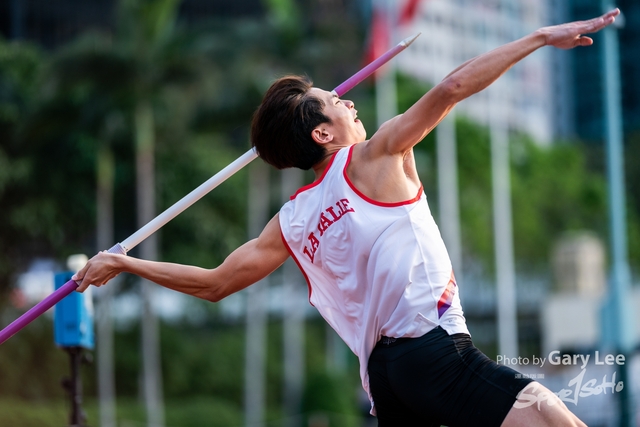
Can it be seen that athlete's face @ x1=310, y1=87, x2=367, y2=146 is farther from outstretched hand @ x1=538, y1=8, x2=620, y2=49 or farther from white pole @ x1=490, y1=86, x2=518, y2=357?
white pole @ x1=490, y1=86, x2=518, y2=357

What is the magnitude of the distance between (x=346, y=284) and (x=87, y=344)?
3.55 metres

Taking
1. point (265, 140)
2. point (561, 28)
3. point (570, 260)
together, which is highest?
point (561, 28)

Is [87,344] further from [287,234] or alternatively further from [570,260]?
[570,260]

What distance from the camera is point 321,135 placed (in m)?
3.95

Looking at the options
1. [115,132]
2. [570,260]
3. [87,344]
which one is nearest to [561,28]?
[87,344]

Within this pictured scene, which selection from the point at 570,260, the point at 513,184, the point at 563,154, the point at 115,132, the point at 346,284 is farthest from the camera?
the point at 563,154

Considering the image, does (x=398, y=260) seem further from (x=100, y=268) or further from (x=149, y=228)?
(x=149, y=228)

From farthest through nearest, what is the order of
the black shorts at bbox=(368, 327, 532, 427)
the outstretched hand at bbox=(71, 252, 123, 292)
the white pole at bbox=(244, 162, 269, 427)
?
the white pole at bbox=(244, 162, 269, 427) < the outstretched hand at bbox=(71, 252, 123, 292) < the black shorts at bbox=(368, 327, 532, 427)

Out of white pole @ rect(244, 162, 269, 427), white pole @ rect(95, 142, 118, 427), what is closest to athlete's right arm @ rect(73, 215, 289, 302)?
white pole @ rect(95, 142, 118, 427)

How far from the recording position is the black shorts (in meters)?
3.46

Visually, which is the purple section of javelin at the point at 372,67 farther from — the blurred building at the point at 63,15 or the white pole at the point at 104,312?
the blurred building at the point at 63,15

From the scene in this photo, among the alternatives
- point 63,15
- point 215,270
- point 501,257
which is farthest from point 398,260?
point 63,15

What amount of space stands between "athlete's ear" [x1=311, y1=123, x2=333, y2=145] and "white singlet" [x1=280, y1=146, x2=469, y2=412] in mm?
117

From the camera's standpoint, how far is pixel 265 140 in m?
4.00
